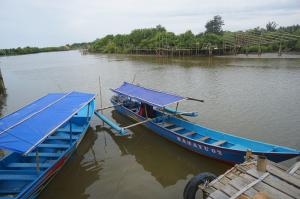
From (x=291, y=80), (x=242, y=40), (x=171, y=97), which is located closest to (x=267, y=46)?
(x=242, y=40)

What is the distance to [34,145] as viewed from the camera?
6.18 m

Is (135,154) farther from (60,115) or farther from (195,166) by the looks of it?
(60,115)

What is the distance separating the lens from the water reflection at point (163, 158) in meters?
8.27

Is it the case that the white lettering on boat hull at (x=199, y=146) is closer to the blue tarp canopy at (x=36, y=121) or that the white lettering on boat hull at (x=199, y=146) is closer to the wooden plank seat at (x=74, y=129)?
the blue tarp canopy at (x=36, y=121)

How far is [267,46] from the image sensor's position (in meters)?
44.7

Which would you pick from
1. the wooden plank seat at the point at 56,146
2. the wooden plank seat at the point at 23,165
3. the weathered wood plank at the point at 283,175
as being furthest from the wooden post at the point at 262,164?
the wooden plank seat at the point at 56,146

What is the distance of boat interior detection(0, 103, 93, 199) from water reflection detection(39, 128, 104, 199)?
0.69 meters

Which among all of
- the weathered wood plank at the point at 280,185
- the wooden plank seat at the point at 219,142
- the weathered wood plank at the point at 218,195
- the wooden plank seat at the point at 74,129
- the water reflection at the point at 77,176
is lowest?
the water reflection at the point at 77,176

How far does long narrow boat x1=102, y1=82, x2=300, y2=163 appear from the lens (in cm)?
751

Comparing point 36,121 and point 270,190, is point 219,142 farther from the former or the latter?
point 36,121

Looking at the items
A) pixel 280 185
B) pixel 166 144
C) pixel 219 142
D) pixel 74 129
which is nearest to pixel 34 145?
pixel 74 129

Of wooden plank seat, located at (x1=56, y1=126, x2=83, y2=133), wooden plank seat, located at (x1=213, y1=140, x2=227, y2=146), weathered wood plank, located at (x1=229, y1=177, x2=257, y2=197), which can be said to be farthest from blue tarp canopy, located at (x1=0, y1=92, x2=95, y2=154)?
wooden plank seat, located at (x1=213, y1=140, x2=227, y2=146)

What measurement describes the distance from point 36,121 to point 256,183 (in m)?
6.88

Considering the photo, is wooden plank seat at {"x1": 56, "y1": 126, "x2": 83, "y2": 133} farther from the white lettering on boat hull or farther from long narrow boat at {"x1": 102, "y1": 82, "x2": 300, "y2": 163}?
the white lettering on boat hull
